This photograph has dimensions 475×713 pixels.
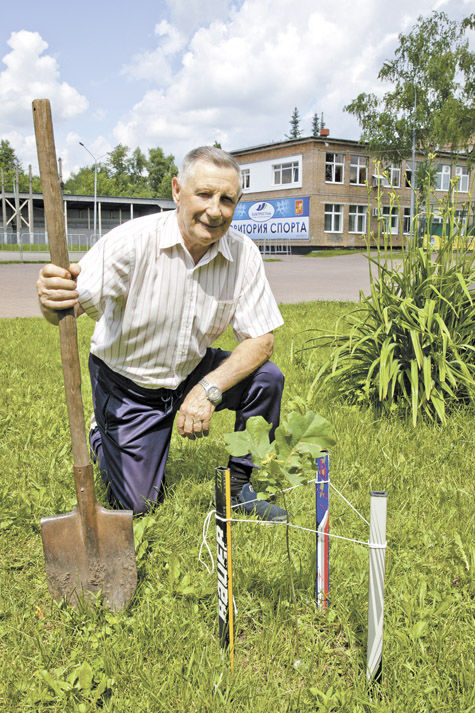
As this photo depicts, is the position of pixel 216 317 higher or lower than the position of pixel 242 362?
higher

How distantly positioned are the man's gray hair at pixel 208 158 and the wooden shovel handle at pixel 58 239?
0.67m

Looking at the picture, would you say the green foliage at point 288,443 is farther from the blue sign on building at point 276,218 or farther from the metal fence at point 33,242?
the blue sign on building at point 276,218

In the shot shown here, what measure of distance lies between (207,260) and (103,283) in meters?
0.47

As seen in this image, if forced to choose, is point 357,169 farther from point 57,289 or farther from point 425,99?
point 57,289

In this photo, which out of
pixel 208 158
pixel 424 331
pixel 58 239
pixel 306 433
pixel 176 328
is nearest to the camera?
pixel 306 433

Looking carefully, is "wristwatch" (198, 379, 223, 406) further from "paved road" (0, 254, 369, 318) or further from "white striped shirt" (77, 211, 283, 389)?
"paved road" (0, 254, 369, 318)

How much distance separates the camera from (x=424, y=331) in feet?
11.6

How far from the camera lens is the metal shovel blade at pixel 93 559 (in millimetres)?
1935

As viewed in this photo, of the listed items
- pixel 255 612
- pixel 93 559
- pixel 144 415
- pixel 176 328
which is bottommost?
pixel 255 612

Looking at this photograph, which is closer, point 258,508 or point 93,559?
point 93,559

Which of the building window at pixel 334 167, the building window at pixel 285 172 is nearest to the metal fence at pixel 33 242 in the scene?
the building window at pixel 285 172

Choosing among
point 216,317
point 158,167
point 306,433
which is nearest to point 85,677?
point 306,433

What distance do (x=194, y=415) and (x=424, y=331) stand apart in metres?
1.80

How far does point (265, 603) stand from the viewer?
1892 millimetres
